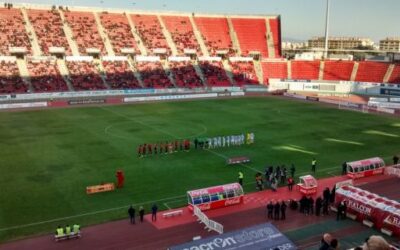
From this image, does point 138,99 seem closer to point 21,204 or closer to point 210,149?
point 210,149

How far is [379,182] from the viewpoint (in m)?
28.4

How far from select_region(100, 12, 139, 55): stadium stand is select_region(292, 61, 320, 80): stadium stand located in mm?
33583

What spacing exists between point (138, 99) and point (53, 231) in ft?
150

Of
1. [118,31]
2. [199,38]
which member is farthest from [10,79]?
[199,38]

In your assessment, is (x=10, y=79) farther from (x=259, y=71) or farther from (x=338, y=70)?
(x=338, y=70)

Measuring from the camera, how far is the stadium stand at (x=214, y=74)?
79.8 m

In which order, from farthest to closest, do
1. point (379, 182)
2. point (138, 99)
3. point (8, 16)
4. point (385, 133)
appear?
point (8, 16) < point (138, 99) < point (385, 133) < point (379, 182)

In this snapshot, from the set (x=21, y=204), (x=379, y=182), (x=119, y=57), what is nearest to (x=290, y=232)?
(x=379, y=182)

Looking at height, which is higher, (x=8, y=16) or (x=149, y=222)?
(x=8, y=16)

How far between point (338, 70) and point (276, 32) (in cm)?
2283

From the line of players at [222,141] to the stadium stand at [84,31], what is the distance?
160 ft

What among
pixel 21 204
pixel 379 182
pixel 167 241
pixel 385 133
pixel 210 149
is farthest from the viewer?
pixel 385 133

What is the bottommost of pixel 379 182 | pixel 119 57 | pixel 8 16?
pixel 379 182

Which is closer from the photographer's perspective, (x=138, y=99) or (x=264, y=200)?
(x=264, y=200)
